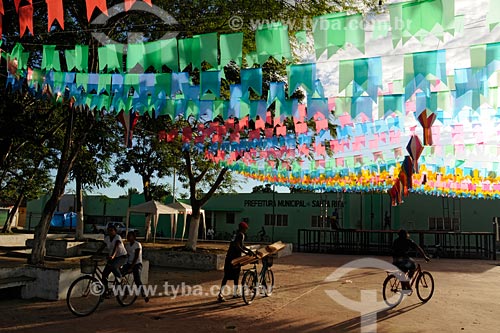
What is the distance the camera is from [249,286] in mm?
10000

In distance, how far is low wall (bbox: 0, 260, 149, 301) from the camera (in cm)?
976

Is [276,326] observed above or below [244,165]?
below

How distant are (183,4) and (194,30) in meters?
0.74

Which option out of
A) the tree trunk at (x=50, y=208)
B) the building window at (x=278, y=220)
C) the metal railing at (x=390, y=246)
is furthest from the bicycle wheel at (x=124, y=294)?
the building window at (x=278, y=220)

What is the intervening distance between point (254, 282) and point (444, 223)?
Answer: 28.7m

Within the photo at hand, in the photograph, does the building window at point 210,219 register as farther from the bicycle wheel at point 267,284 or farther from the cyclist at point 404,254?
the cyclist at point 404,254

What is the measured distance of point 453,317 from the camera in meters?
Answer: 9.29

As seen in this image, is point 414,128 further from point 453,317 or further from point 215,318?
point 215,318

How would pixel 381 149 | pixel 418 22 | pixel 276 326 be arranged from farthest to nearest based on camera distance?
pixel 381 149
pixel 276 326
pixel 418 22

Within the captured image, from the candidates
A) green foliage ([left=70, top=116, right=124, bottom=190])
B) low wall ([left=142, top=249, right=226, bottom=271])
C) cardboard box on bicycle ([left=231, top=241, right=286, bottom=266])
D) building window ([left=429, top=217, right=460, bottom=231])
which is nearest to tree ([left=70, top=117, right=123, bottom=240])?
green foliage ([left=70, top=116, right=124, bottom=190])

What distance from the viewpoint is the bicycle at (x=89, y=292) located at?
8.55 metres

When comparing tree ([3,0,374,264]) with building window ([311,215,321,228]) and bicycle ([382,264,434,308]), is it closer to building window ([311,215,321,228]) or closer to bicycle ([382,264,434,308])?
bicycle ([382,264,434,308])

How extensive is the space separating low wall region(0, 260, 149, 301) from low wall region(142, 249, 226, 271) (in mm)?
6546

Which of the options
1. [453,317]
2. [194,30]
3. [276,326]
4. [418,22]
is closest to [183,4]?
[194,30]
